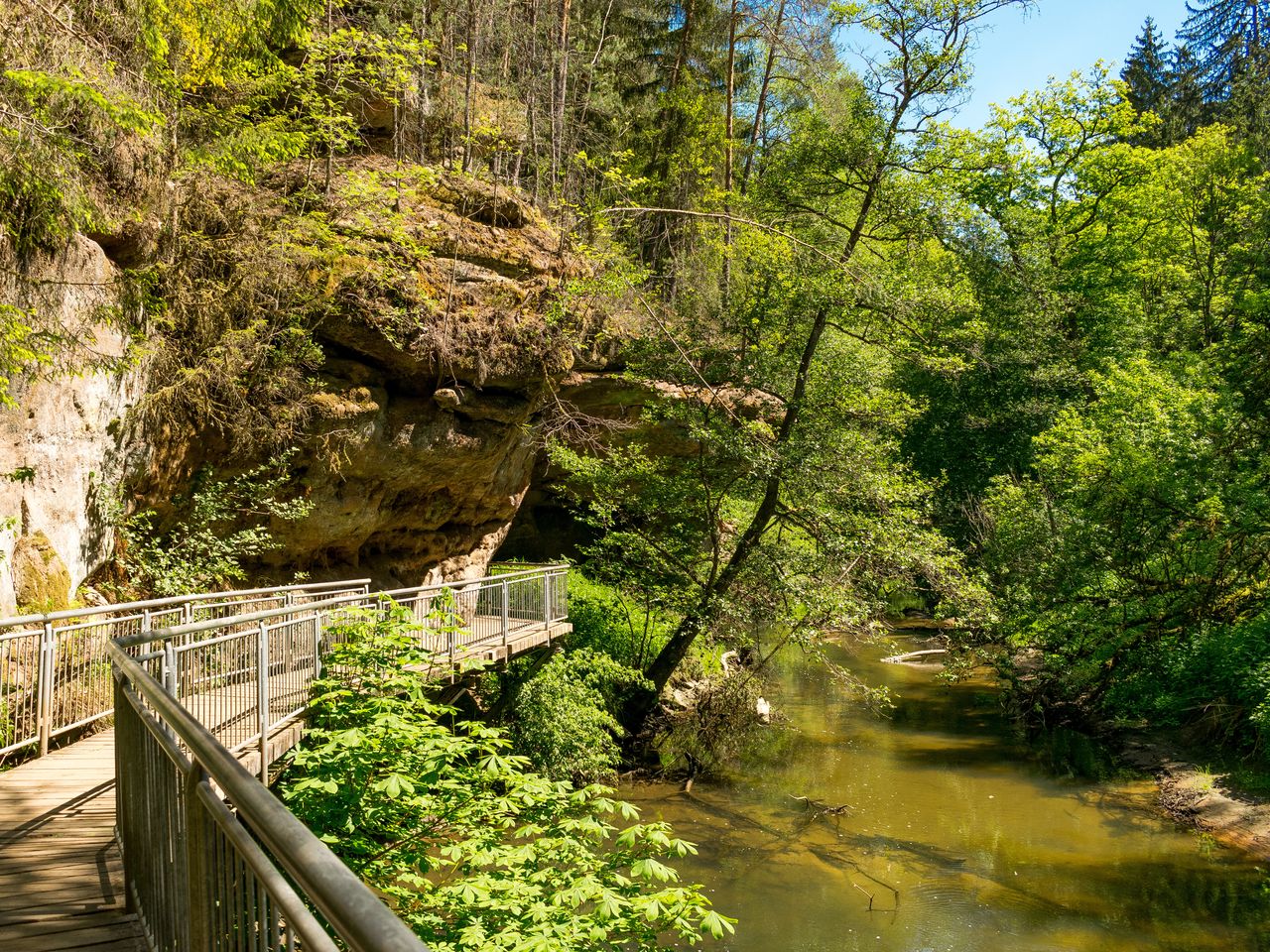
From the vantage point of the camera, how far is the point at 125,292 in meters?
10.9

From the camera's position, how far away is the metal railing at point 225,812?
132 centimetres

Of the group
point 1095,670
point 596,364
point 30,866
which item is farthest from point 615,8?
point 30,866

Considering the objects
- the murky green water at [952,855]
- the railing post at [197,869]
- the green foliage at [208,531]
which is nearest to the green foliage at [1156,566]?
the murky green water at [952,855]

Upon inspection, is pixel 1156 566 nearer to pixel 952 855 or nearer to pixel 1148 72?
pixel 952 855

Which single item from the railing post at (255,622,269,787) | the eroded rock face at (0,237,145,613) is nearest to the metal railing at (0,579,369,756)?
the railing post at (255,622,269,787)

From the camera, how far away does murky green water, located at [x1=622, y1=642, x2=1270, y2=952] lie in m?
9.83

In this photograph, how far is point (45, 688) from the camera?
22.9 feet

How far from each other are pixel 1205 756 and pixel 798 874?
28.3ft

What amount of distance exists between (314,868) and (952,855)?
12633 mm

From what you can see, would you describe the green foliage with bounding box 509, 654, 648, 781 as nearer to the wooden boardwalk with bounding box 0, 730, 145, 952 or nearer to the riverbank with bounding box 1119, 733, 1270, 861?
the wooden boardwalk with bounding box 0, 730, 145, 952

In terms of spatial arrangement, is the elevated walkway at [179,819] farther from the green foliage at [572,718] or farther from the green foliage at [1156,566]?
the green foliage at [1156,566]

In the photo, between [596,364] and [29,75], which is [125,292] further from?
[596,364]

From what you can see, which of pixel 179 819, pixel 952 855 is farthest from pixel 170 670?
pixel 952 855

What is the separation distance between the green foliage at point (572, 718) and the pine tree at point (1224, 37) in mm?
40114
